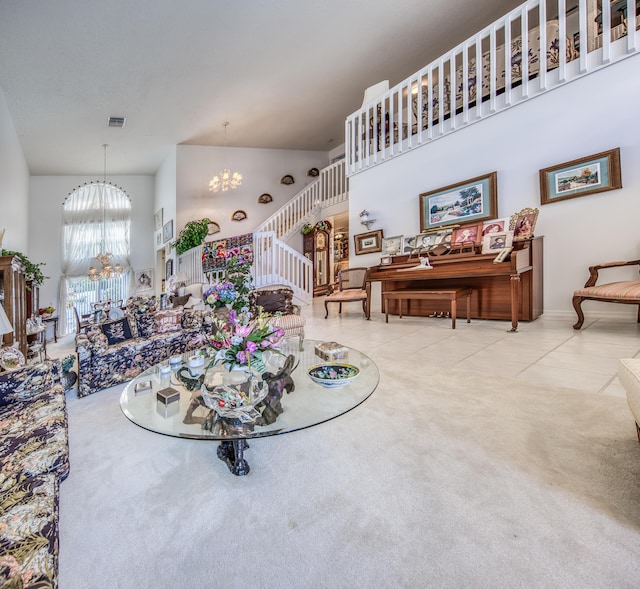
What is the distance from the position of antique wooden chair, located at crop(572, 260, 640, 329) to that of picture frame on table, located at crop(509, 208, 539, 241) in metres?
0.76

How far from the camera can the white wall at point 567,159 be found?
11.0 ft

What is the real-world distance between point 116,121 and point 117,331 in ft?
17.8

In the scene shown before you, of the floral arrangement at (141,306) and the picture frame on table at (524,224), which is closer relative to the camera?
the floral arrangement at (141,306)

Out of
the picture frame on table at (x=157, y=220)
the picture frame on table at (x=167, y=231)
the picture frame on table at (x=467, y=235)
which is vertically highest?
the picture frame on table at (x=157, y=220)

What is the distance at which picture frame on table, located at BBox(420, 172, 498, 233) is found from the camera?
4336mm

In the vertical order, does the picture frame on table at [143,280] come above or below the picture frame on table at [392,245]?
below

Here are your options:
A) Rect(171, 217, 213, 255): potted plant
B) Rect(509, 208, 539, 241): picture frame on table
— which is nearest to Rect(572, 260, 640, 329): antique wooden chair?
Rect(509, 208, 539, 241): picture frame on table

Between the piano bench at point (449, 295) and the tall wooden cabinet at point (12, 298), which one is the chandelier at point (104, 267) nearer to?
the tall wooden cabinet at point (12, 298)

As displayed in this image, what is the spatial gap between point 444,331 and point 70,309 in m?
9.27

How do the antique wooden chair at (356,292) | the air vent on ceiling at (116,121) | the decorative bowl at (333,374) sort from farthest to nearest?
the air vent on ceiling at (116,121) < the antique wooden chair at (356,292) < the decorative bowl at (333,374)

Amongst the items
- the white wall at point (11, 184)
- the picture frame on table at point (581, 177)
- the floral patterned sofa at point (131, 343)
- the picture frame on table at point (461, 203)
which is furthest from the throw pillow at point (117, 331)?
the picture frame on table at point (581, 177)

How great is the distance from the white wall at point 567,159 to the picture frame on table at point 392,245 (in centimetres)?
107

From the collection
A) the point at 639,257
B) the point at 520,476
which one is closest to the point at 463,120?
the point at 639,257

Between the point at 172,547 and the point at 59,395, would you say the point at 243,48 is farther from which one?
the point at 172,547
